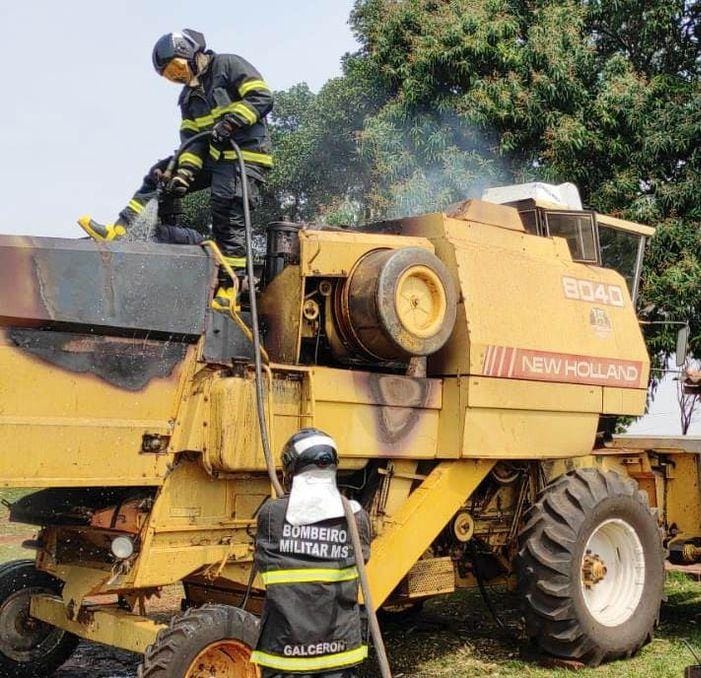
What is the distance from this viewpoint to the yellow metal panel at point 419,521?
586 cm

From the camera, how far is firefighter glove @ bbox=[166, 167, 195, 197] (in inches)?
242

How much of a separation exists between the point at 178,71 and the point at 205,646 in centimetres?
352

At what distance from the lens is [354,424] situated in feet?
19.3

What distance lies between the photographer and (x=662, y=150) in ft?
43.6

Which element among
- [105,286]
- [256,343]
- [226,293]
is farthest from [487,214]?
[105,286]

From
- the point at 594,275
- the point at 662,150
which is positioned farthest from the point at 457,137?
the point at 594,275

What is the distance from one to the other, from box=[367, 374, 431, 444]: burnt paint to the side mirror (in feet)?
7.70

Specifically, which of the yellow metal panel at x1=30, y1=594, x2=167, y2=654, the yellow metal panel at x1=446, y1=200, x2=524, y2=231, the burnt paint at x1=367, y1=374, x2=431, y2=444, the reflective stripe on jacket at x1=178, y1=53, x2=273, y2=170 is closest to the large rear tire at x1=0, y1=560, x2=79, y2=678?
the yellow metal panel at x1=30, y1=594, x2=167, y2=654

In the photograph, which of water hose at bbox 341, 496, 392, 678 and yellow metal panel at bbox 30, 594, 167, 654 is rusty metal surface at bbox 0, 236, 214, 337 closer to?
yellow metal panel at bbox 30, 594, 167, 654

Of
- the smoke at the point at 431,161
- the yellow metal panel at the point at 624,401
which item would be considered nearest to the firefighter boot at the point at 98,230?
the yellow metal panel at the point at 624,401

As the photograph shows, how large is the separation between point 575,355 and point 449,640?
2.44 m

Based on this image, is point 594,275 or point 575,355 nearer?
point 575,355

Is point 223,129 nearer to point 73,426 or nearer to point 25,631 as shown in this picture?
point 73,426

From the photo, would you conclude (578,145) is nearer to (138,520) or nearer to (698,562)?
(698,562)
